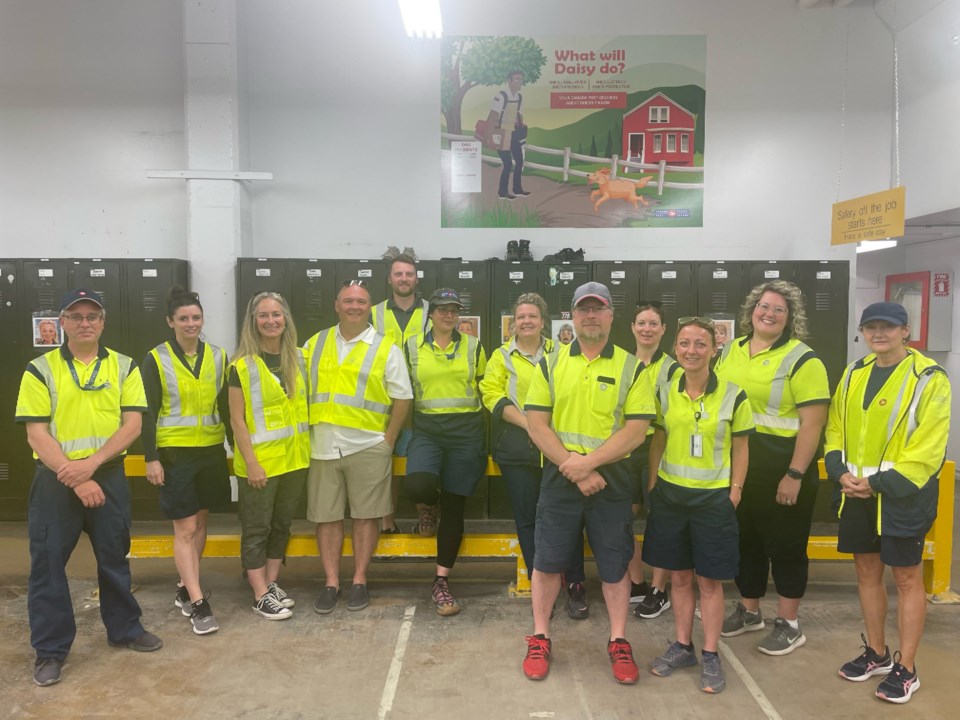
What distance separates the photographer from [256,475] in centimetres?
325

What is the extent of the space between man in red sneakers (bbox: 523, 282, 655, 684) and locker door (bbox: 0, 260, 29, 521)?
176 inches

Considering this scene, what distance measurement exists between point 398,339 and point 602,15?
375 cm

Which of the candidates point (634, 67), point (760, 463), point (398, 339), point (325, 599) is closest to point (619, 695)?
point (760, 463)

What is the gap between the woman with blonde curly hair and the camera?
2.88 metres

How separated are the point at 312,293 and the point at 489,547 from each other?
273 cm

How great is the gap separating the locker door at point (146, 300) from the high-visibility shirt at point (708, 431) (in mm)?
4218

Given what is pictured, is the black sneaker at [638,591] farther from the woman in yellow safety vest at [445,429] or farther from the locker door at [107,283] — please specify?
the locker door at [107,283]

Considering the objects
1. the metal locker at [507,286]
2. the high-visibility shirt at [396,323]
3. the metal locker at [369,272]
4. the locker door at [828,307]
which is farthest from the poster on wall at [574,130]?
the high-visibility shirt at [396,323]

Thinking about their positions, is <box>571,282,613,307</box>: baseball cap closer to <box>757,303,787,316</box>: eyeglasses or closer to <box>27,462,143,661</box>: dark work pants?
<box>757,303,787,316</box>: eyeglasses

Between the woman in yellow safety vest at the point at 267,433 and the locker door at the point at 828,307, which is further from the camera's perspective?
the locker door at the point at 828,307

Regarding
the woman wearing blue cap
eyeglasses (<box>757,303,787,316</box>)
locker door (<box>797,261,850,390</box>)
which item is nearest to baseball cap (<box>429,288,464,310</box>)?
eyeglasses (<box>757,303,787,316</box>)

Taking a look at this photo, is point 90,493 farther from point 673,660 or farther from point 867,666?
point 867,666

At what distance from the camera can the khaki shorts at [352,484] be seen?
11.4 ft

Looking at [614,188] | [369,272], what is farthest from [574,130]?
[369,272]
